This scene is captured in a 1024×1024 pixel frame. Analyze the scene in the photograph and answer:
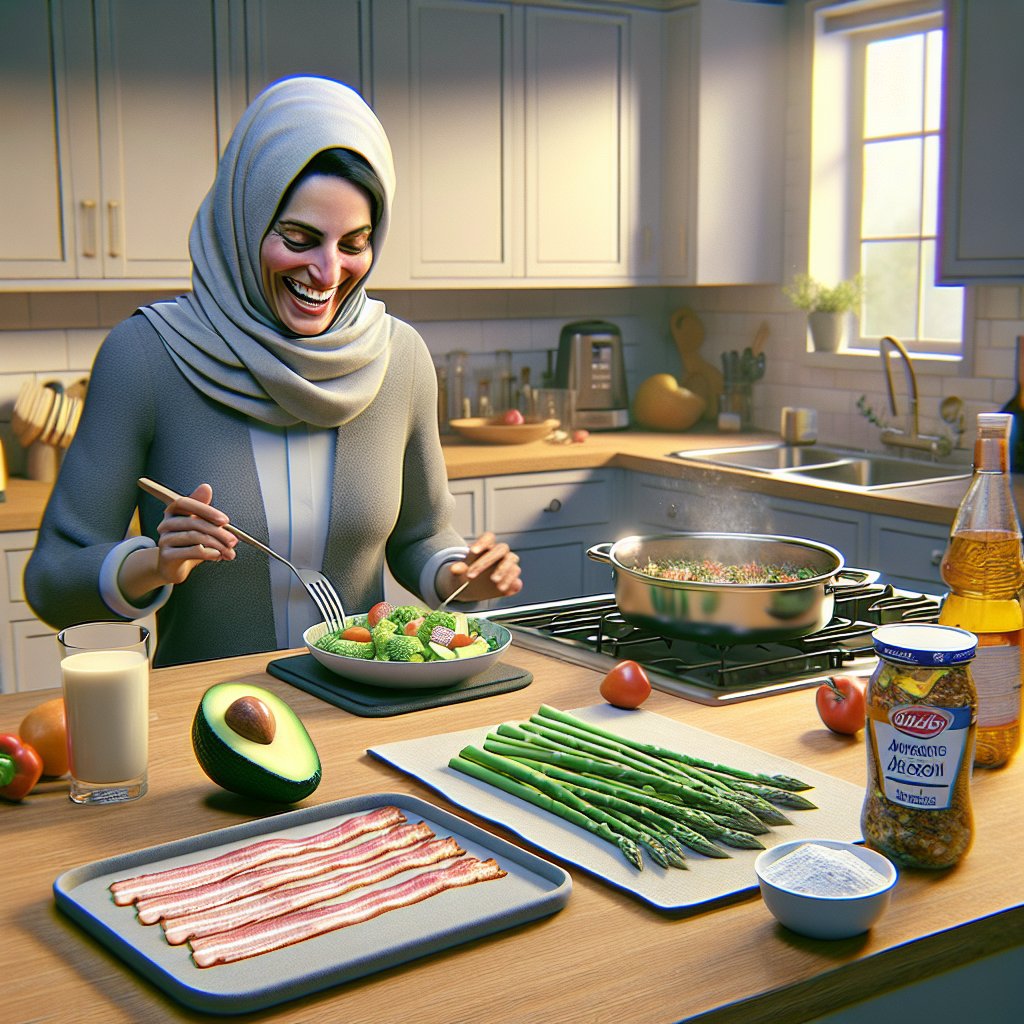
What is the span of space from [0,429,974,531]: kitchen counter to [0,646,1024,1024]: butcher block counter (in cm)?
198

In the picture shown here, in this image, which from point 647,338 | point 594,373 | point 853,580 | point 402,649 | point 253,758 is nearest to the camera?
point 253,758

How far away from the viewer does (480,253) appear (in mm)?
4184

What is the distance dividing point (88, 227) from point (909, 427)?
252cm

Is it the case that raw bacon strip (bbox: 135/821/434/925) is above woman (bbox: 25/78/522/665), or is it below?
below

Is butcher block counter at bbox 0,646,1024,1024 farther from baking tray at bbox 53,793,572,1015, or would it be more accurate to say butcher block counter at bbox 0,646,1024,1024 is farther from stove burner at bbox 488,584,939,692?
stove burner at bbox 488,584,939,692

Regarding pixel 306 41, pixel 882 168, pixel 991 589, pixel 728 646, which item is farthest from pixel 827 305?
pixel 991 589

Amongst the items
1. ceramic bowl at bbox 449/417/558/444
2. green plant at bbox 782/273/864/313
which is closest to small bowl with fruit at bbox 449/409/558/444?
ceramic bowl at bbox 449/417/558/444

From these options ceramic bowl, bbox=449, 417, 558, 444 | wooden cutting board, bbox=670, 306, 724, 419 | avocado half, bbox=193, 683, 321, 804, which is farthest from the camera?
wooden cutting board, bbox=670, 306, 724, 419

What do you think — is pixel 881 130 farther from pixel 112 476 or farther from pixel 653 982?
pixel 653 982

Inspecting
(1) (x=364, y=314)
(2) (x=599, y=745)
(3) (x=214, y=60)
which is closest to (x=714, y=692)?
(2) (x=599, y=745)

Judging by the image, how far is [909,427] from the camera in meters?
4.11

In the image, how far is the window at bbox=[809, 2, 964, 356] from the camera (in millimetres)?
4188

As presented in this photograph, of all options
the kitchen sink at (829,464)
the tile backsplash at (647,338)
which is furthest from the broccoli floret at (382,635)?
the tile backsplash at (647,338)

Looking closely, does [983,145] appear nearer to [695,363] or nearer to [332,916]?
[695,363]
